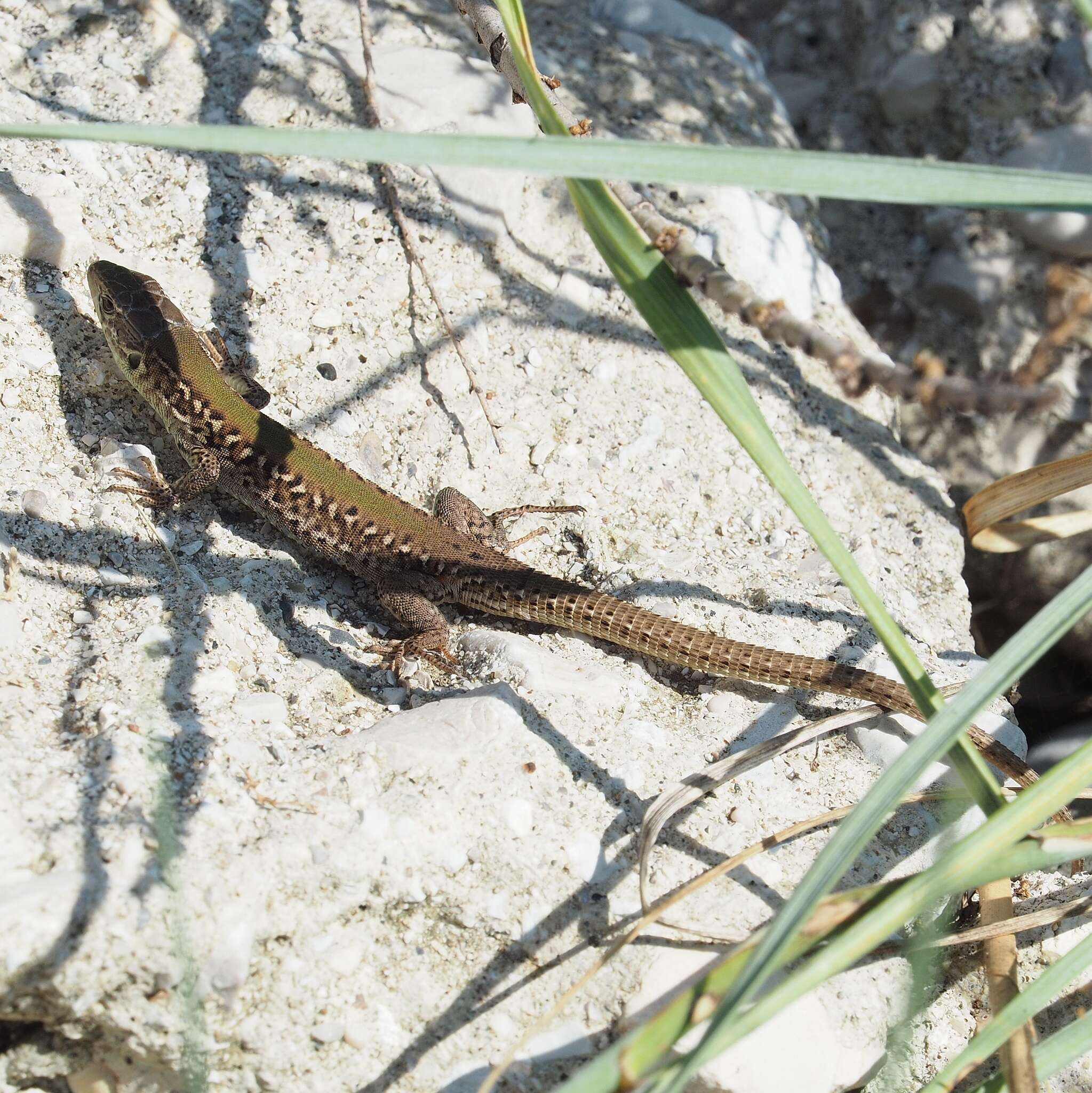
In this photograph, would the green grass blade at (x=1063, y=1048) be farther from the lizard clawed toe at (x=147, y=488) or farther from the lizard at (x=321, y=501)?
the lizard clawed toe at (x=147, y=488)

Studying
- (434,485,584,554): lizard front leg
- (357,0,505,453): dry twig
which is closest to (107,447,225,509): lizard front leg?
(434,485,584,554): lizard front leg

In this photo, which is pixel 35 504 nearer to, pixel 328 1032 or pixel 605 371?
pixel 328 1032

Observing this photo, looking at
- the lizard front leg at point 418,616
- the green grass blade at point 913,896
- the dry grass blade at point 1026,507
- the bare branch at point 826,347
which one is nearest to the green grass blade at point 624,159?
the bare branch at point 826,347

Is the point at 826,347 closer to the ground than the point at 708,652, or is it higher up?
closer to the ground

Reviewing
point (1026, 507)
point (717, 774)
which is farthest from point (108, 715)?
point (1026, 507)

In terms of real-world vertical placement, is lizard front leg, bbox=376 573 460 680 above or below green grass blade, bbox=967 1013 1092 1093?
above

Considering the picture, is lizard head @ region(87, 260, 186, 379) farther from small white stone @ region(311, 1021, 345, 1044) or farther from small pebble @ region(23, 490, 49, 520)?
small white stone @ region(311, 1021, 345, 1044)
